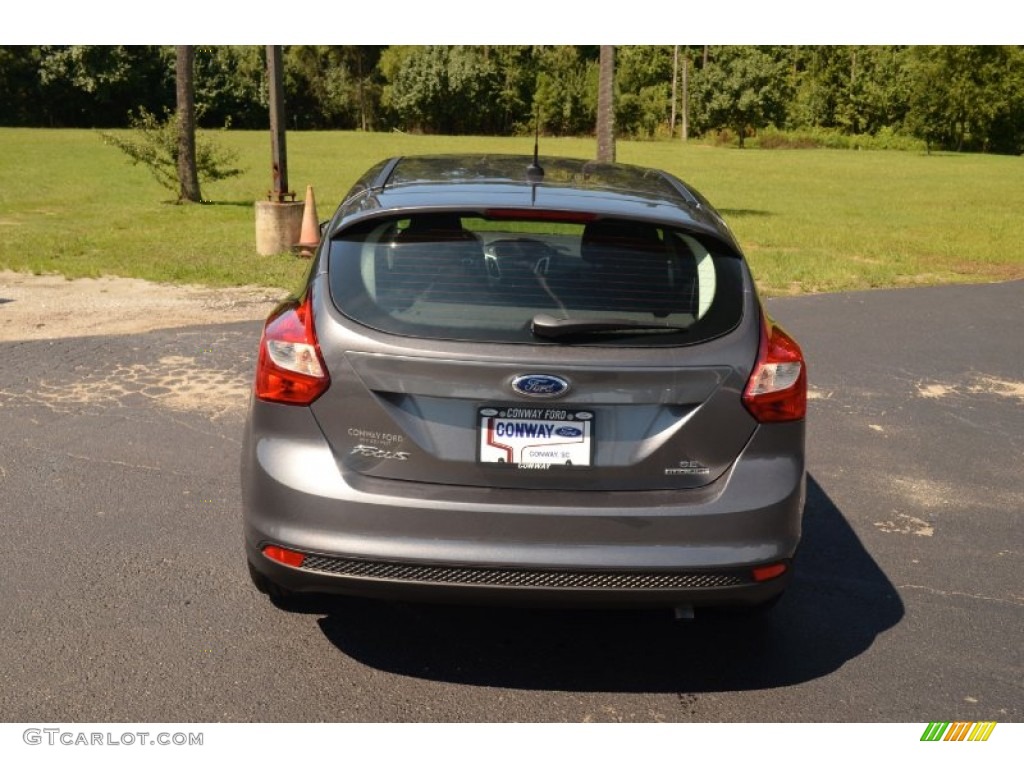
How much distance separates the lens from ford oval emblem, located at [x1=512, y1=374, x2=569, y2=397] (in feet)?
10.2

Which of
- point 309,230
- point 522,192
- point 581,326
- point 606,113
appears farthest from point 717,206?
point 581,326

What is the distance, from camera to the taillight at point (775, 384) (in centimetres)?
328

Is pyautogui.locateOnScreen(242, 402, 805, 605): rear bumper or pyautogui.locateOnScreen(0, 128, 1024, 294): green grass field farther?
pyautogui.locateOnScreen(0, 128, 1024, 294): green grass field

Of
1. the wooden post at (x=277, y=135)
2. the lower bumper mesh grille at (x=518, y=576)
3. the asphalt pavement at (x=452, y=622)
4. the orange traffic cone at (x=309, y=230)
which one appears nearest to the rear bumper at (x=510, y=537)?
the lower bumper mesh grille at (x=518, y=576)

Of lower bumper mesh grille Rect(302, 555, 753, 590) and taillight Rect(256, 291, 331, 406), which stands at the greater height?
taillight Rect(256, 291, 331, 406)

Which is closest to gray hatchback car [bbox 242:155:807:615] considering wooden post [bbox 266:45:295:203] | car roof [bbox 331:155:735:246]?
car roof [bbox 331:155:735:246]

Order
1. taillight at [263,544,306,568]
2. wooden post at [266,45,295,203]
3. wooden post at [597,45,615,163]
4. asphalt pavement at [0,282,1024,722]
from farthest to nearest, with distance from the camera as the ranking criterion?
wooden post at [597,45,615,163]
wooden post at [266,45,295,203]
asphalt pavement at [0,282,1024,722]
taillight at [263,544,306,568]

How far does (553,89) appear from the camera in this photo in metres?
87.5

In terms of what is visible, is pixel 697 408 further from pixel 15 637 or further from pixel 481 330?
pixel 15 637

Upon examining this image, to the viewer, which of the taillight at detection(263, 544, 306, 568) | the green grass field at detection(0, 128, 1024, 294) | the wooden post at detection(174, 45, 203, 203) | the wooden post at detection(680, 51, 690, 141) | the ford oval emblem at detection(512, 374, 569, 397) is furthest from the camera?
the wooden post at detection(680, 51, 690, 141)

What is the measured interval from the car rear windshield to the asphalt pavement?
115 cm

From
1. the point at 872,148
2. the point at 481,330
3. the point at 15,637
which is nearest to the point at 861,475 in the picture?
the point at 481,330

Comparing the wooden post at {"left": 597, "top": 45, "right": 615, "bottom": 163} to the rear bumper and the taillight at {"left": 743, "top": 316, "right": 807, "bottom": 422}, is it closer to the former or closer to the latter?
the taillight at {"left": 743, "top": 316, "right": 807, "bottom": 422}

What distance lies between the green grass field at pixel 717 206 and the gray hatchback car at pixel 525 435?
27.9ft
